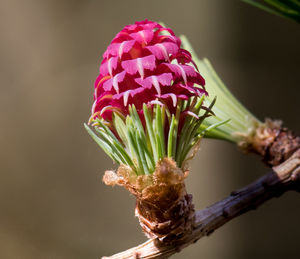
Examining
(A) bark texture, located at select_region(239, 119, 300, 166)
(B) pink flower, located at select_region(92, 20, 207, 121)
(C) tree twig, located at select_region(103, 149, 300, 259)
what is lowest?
(C) tree twig, located at select_region(103, 149, 300, 259)

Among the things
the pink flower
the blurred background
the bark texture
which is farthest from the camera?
the blurred background

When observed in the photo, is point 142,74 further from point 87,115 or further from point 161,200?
point 87,115

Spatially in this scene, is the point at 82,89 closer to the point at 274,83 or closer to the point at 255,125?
the point at 274,83

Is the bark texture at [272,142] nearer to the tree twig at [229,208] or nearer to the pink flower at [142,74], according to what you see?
the tree twig at [229,208]

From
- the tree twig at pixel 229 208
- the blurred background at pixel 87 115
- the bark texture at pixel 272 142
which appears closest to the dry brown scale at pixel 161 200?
the tree twig at pixel 229 208

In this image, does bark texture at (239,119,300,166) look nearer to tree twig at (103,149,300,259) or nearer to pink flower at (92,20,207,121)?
tree twig at (103,149,300,259)

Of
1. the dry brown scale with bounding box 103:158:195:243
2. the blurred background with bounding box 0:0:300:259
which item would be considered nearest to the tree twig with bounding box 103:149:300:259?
the dry brown scale with bounding box 103:158:195:243
